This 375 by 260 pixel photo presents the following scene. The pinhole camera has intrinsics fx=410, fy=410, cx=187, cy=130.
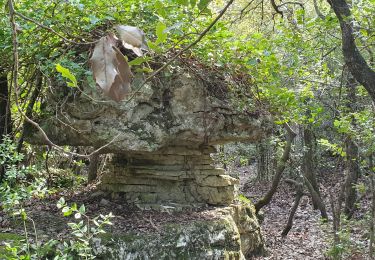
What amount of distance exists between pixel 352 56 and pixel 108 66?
3.69 metres

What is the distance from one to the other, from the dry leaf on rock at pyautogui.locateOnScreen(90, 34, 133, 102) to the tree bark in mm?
3513

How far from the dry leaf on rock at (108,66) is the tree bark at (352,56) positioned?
138 inches

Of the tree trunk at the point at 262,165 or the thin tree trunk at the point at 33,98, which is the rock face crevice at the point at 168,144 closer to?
the thin tree trunk at the point at 33,98

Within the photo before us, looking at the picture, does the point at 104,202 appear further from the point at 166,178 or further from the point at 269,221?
the point at 269,221

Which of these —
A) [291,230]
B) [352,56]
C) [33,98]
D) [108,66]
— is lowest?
[291,230]

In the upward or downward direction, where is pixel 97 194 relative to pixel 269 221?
upward

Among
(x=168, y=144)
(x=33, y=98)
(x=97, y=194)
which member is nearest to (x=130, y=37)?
(x=168, y=144)

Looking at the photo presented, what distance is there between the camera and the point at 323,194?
11969mm

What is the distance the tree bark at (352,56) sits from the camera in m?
3.82

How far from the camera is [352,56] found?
13.0ft

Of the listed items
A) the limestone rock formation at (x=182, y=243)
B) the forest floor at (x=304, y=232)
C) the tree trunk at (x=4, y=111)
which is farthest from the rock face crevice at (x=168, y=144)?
the forest floor at (x=304, y=232)

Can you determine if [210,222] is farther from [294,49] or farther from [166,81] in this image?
[294,49]

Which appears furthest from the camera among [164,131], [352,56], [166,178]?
[166,178]

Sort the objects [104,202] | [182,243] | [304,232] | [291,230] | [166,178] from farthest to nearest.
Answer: [291,230]
[304,232]
[166,178]
[104,202]
[182,243]
